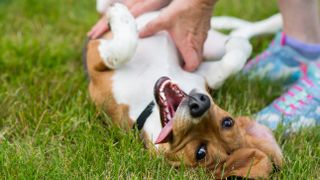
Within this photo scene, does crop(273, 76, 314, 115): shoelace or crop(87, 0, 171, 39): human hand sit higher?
crop(87, 0, 171, 39): human hand

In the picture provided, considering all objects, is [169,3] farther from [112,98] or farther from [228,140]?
[228,140]

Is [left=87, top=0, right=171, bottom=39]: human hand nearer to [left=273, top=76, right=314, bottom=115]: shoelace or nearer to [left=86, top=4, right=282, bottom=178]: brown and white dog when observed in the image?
[left=86, top=4, right=282, bottom=178]: brown and white dog

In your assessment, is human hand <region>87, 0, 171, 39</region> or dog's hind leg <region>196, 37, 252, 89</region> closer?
dog's hind leg <region>196, 37, 252, 89</region>

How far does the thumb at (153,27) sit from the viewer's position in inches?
147

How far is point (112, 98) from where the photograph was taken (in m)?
3.61

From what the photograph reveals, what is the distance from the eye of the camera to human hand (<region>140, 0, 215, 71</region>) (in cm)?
365

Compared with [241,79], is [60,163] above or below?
above

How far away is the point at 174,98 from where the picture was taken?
10.7ft

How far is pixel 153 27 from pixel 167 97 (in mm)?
631

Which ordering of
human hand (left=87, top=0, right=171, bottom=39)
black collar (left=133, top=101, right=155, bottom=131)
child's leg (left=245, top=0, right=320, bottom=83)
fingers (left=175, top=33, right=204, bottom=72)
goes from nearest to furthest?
1. black collar (left=133, top=101, right=155, bottom=131)
2. fingers (left=175, top=33, right=204, bottom=72)
3. human hand (left=87, top=0, right=171, bottom=39)
4. child's leg (left=245, top=0, right=320, bottom=83)

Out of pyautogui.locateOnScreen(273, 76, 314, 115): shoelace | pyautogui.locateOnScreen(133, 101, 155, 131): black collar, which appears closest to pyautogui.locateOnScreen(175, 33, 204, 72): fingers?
pyautogui.locateOnScreen(133, 101, 155, 131): black collar

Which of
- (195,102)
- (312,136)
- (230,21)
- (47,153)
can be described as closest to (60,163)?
(47,153)

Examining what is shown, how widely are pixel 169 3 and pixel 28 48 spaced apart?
3.26 ft

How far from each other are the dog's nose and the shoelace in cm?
94
